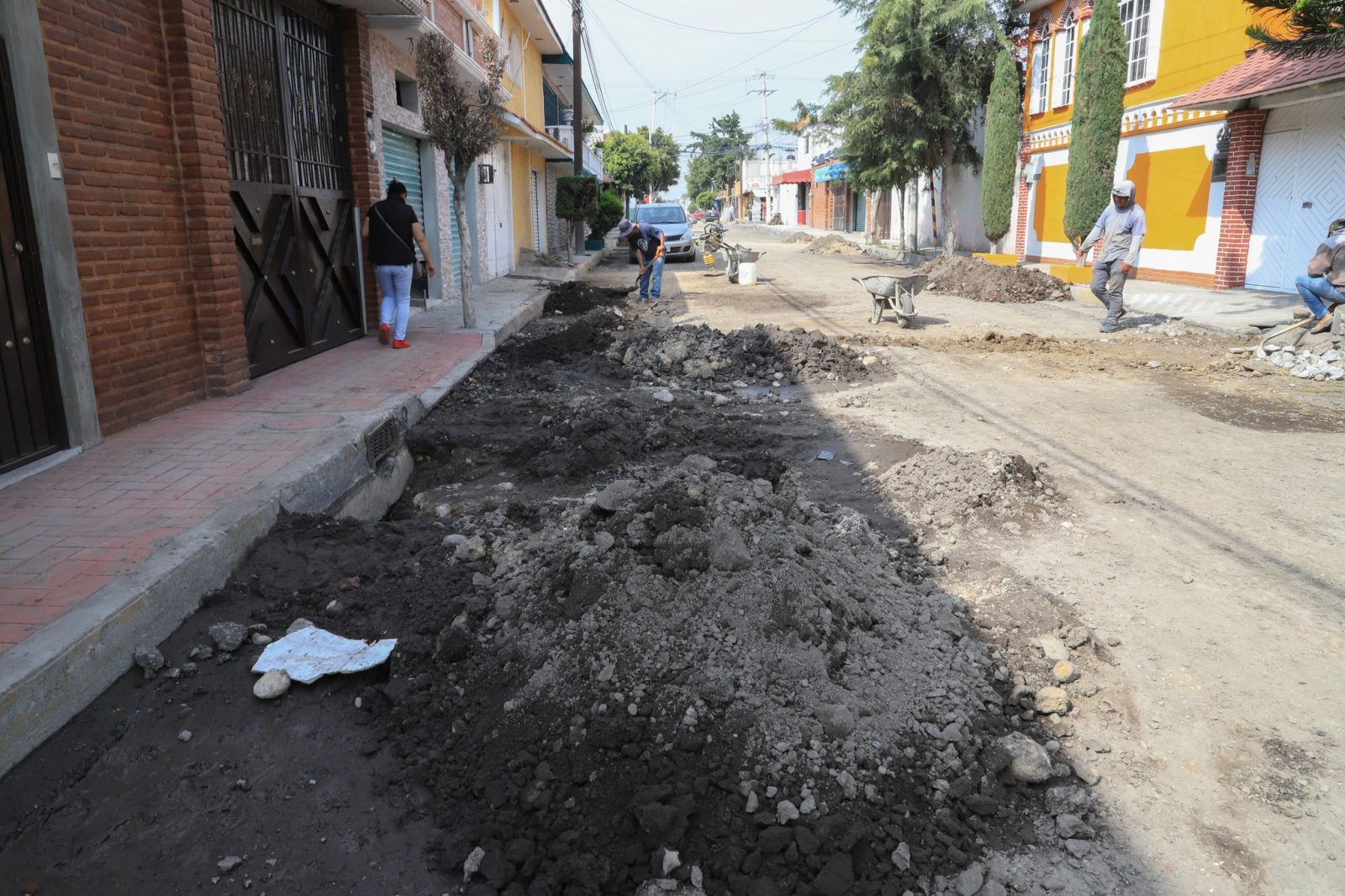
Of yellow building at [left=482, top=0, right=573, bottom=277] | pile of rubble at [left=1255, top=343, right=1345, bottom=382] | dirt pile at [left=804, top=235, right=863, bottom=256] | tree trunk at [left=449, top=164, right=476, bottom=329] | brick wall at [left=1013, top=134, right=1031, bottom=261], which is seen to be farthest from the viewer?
dirt pile at [left=804, top=235, right=863, bottom=256]

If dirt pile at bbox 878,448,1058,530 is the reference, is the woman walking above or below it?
above

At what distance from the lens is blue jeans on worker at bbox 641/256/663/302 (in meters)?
17.0

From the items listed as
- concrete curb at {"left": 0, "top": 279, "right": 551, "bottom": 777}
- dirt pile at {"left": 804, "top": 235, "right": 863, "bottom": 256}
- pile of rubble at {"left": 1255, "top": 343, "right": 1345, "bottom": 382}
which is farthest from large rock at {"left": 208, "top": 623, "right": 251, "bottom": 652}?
dirt pile at {"left": 804, "top": 235, "right": 863, "bottom": 256}

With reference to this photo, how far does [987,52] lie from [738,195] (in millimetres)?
80318

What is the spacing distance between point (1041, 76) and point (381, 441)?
23.7m

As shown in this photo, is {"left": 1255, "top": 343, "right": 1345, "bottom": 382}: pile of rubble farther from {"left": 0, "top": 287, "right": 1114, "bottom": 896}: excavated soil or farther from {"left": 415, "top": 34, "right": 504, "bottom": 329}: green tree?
{"left": 415, "top": 34, "right": 504, "bottom": 329}: green tree

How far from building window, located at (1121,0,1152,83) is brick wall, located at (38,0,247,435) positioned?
18.4 metres

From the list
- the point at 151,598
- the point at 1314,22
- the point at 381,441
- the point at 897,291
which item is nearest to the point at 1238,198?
the point at 1314,22

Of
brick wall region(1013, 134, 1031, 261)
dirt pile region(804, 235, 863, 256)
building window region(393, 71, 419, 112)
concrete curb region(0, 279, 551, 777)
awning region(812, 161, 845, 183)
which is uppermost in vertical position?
awning region(812, 161, 845, 183)

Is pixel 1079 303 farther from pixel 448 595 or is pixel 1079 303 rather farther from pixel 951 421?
pixel 448 595

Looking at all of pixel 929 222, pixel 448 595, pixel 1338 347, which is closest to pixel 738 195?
pixel 929 222

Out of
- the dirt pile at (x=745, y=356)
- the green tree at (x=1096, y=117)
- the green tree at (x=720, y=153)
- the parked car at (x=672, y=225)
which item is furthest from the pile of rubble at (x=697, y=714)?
the green tree at (x=720, y=153)

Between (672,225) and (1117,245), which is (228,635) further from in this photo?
(672,225)

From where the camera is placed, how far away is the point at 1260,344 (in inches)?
406
